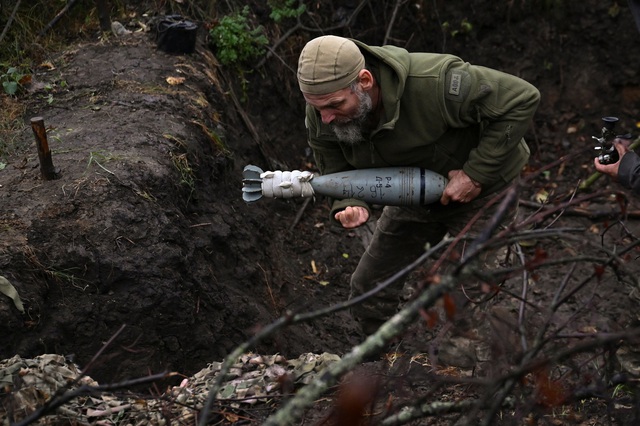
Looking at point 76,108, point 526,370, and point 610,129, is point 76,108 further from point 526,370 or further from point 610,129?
point 526,370

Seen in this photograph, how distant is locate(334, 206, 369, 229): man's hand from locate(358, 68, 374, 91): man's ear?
2.13 feet

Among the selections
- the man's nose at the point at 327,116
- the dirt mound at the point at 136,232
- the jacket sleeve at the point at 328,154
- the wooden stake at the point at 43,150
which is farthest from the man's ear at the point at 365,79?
the wooden stake at the point at 43,150

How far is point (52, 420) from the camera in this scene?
290 cm

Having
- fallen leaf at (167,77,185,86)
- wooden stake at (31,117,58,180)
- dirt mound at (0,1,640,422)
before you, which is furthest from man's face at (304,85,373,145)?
fallen leaf at (167,77,185,86)

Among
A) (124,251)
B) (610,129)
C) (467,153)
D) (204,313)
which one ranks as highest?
(610,129)

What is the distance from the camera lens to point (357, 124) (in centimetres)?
366

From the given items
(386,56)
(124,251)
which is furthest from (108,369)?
(386,56)

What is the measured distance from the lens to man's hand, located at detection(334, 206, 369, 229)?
12.7 feet

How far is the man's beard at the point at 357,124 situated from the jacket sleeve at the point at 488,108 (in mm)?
395

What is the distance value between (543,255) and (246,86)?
473 centimetres

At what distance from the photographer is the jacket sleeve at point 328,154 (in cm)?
391

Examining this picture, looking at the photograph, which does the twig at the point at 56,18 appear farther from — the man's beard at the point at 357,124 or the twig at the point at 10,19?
the man's beard at the point at 357,124

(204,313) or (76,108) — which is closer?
(204,313)

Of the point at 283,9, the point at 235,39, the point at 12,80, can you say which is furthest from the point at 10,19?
the point at 283,9
